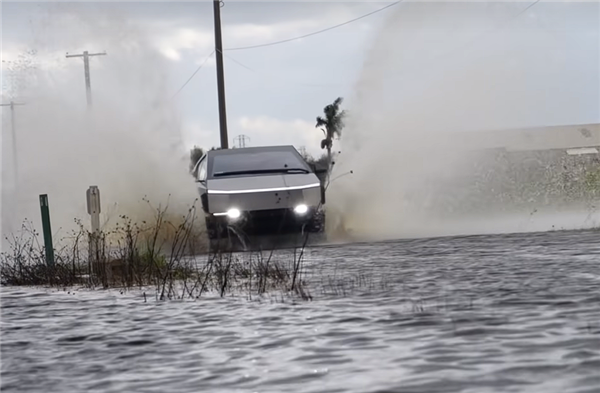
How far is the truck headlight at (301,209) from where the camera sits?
17438 millimetres

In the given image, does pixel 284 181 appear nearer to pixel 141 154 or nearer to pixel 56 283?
pixel 56 283

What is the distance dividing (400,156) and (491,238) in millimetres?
6557

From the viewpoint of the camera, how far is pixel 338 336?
7.76 metres

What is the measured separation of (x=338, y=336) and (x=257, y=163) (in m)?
11.2

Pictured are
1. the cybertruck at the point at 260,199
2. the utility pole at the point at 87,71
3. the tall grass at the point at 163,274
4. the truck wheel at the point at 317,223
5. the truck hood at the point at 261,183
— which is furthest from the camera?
the utility pole at the point at 87,71

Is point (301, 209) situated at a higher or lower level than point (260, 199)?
lower

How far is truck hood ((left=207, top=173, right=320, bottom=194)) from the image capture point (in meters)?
17.2

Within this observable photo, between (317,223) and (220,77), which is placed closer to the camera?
(317,223)

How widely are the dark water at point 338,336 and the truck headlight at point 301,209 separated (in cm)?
497

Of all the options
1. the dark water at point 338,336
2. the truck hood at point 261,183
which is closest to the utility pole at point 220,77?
the truck hood at point 261,183

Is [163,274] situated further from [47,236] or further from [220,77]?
[220,77]

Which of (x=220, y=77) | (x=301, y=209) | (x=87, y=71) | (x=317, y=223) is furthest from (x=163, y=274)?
(x=87, y=71)

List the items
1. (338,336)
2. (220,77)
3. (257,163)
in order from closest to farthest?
(338,336), (257,163), (220,77)

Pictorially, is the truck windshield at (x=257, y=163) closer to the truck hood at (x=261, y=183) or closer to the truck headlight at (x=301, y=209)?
the truck hood at (x=261, y=183)
